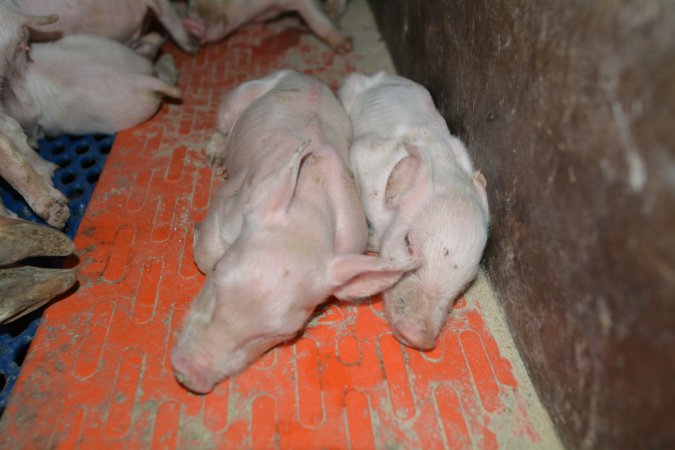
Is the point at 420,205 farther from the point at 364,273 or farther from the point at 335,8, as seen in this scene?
the point at 335,8

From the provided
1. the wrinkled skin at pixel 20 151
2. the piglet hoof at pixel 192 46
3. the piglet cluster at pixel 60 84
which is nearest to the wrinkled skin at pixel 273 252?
the piglet cluster at pixel 60 84

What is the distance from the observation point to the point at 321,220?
2.73 meters

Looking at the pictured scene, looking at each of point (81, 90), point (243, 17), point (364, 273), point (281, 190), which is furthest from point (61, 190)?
point (243, 17)

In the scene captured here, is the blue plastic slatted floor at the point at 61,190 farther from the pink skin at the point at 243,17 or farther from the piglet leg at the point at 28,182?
the pink skin at the point at 243,17

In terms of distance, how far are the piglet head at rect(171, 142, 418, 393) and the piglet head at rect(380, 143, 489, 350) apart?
218 mm

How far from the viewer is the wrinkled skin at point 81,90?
3.80 m

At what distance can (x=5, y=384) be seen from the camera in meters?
2.77

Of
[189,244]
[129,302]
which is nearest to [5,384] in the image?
[129,302]

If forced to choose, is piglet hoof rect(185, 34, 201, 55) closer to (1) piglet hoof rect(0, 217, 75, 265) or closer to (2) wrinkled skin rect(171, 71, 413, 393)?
(2) wrinkled skin rect(171, 71, 413, 393)

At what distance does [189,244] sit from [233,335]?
1107 millimetres

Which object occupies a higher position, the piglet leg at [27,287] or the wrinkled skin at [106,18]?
the wrinkled skin at [106,18]

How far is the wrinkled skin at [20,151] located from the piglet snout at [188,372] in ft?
4.91

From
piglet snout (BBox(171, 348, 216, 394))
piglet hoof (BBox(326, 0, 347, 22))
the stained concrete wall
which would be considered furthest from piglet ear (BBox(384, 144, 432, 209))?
piglet hoof (BBox(326, 0, 347, 22))

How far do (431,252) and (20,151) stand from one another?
99.9 inches
